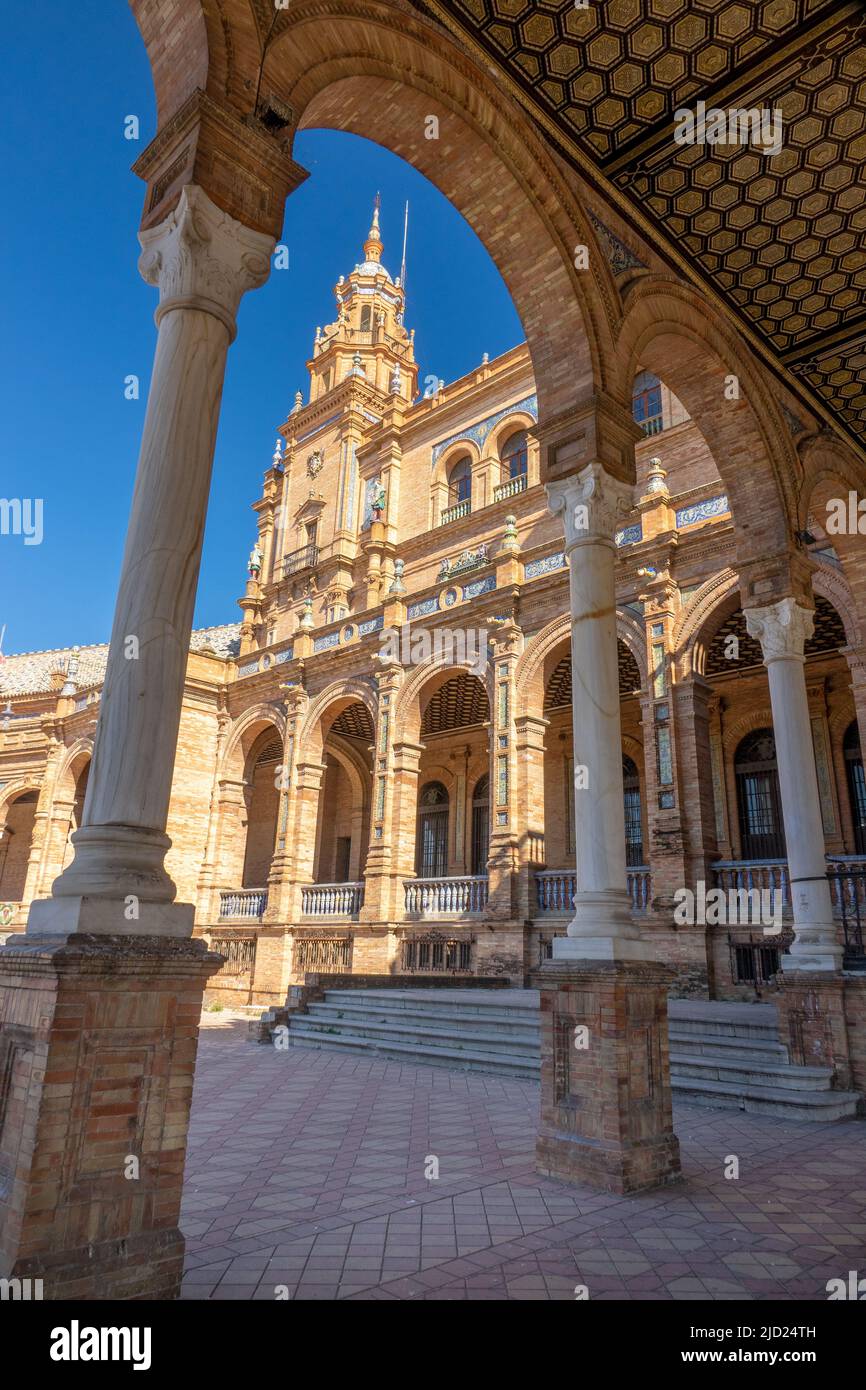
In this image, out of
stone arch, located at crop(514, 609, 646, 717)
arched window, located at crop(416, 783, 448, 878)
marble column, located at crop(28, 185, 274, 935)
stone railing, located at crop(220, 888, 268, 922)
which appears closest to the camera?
marble column, located at crop(28, 185, 274, 935)

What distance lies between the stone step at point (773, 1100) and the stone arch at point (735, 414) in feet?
Result: 17.0

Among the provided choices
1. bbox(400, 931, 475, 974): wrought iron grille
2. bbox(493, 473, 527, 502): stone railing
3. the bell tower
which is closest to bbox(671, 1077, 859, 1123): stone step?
bbox(400, 931, 475, 974): wrought iron grille

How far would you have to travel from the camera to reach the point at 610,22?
571 cm

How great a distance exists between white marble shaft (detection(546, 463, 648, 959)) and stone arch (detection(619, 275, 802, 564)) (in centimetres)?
229

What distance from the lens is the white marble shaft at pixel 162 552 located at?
3447mm

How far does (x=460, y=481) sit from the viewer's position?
79.6 feet

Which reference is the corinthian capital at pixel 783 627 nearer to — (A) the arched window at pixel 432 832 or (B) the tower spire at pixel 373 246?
(A) the arched window at pixel 432 832

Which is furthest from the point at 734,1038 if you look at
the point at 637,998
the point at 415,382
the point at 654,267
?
the point at 415,382

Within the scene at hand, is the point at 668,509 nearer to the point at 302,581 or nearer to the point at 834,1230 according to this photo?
the point at 834,1230

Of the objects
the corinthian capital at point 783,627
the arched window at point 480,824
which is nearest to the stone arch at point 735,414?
the corinthian capital at point 783,627

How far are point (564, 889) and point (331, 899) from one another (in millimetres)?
6044

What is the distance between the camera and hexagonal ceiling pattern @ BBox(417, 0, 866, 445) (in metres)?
5.69

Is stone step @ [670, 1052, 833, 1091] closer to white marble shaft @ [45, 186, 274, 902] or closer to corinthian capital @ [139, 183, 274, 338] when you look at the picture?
white marble shaft @ [45, 186, 274, 902]
